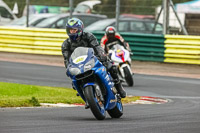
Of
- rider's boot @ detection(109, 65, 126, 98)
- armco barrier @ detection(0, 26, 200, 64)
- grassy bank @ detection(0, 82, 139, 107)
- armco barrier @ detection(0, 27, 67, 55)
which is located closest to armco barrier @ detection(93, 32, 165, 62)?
armco barrier @ detection(0, 26, 200, 64)

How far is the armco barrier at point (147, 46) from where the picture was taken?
2092 centimetres

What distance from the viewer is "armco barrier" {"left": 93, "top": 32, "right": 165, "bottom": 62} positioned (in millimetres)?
20922

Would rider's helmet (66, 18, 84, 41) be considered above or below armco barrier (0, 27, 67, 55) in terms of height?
above

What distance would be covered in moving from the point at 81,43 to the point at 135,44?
40.8 ft

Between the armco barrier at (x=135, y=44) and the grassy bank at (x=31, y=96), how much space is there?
785 cm

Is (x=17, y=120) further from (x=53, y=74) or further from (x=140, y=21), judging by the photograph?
(x=140, y=21)

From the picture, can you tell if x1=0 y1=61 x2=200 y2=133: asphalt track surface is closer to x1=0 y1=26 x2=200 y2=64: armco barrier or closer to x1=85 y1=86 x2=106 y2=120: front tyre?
x1=85 y1=86 x2=106 y2=120: front tyre

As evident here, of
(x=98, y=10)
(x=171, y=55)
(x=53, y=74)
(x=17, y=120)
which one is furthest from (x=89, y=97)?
(x=98, y=10)

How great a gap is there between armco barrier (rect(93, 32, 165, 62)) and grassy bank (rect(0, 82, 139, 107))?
809cm

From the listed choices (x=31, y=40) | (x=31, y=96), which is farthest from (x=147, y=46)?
(x=31, y=96)

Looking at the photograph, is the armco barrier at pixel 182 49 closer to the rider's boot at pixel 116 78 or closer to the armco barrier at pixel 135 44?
the armco barrier at pixel 135 44

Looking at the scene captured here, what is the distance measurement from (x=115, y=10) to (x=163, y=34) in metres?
1.90

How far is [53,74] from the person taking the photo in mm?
17953

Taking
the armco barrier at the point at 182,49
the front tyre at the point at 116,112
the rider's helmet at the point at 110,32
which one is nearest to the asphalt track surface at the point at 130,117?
the front tyre at the point at 116,112
